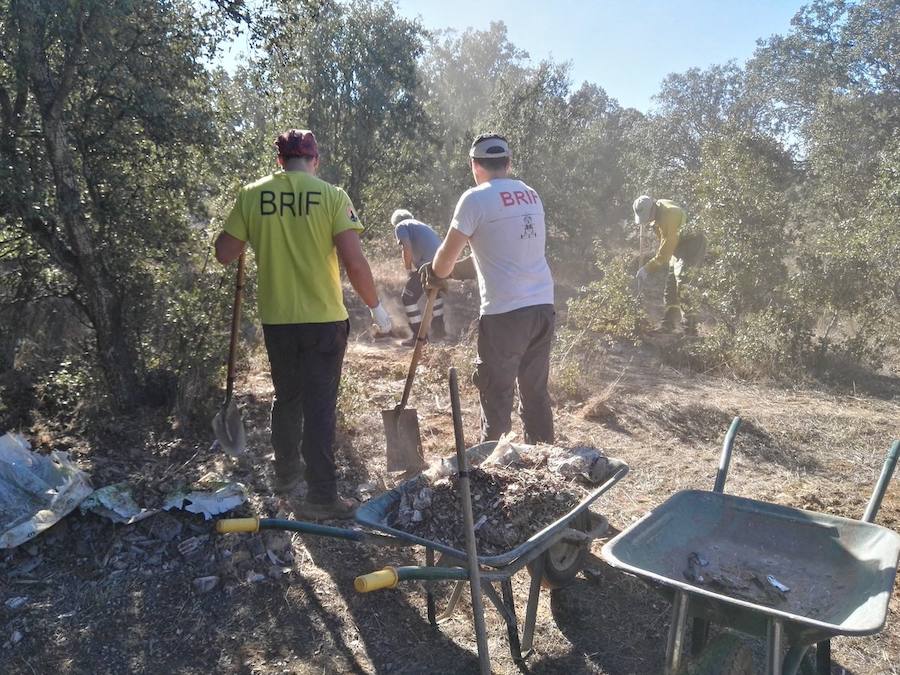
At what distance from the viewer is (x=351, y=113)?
32.9ft

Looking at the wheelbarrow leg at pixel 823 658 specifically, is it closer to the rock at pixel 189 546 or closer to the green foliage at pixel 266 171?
the rock at pixel 189 546

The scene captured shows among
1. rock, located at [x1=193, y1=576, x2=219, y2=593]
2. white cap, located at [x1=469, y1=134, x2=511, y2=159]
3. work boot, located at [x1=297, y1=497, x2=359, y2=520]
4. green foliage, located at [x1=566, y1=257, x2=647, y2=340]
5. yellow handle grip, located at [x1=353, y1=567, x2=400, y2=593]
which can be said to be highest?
white cap, located at [x1=469, y1=134, x2=511, y2=159]

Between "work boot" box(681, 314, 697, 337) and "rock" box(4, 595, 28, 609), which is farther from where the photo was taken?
"work boot" box(681, 314, 697, 337)

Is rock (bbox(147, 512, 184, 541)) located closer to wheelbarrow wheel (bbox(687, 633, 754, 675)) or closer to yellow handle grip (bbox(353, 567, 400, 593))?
yellow handle grip (bbox(353, 567, 400, 593))

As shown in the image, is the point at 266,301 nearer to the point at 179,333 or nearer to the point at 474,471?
the point at 474,471

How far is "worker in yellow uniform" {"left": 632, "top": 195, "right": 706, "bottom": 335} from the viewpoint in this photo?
27.3 feet

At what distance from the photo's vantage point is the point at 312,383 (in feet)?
11.7

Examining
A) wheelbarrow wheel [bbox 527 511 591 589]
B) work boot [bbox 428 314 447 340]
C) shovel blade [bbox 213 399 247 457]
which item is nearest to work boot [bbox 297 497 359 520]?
shovel blade [bbox 213 399 247 457]

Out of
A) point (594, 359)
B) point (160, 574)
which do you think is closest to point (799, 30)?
point (594, 359)

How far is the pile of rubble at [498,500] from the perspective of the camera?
271 cm

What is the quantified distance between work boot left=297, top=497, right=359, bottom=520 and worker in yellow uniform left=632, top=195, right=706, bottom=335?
5904 millimetres

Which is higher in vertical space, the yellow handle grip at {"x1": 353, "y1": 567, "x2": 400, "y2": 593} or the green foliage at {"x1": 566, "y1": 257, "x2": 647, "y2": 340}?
the green foliage at {"x1": 566, "y1": 257, "x2": 647, "y2": 340}

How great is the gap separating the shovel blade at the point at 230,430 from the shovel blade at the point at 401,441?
971mm

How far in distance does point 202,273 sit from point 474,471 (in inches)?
119
